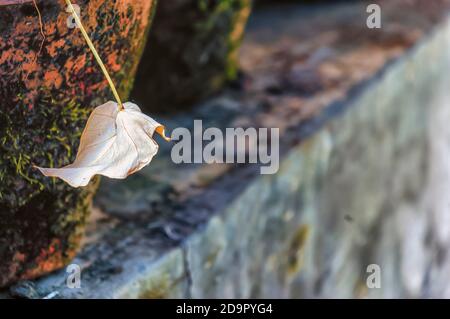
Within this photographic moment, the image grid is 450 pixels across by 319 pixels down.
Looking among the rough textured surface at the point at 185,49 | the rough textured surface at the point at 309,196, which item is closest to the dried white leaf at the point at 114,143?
the rough textured surface at the point at 309,196

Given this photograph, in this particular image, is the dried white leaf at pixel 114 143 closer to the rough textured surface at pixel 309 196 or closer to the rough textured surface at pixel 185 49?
the rough textured surface at pixel 309 196

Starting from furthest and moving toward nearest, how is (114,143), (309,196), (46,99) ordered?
(309,196) → (46,99) → (114,143)

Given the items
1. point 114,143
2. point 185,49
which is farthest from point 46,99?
point 185,49

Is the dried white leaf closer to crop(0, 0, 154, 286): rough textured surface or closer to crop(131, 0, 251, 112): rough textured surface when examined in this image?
crop(0, 0, 154, 286): rough textured surface

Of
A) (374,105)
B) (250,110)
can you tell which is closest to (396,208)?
(374,105)

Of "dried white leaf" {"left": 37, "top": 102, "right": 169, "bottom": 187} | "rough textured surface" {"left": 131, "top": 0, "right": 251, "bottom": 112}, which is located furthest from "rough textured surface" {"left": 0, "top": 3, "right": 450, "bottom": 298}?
"dried white leaf" {"left": 37, "top": 102, "right": 169, "bottom": 187}

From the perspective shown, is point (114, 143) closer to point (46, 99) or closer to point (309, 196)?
point (46, 99)

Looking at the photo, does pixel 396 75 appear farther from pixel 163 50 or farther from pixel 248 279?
pixel 248 279
